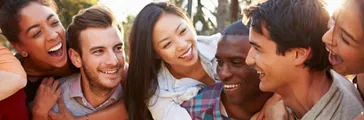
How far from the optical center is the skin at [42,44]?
3641 millimetres

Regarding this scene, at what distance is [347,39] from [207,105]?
1.26 m

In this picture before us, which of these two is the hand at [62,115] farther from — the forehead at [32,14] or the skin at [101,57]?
the forehead at [32,14]

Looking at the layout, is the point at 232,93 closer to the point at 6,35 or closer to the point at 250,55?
the point at 250,55

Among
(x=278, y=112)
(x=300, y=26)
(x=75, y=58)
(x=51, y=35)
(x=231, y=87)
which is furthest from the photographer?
(x=75, y=58)

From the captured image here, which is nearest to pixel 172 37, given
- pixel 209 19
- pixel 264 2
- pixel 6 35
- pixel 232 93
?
pixel 232 93

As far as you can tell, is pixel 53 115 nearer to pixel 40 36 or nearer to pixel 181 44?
pixel 40 36

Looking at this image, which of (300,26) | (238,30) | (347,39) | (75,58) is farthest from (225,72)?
(75,58)

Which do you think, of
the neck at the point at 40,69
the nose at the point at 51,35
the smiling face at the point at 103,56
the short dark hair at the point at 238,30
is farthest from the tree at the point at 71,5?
the short dark hair at the point at 238,30

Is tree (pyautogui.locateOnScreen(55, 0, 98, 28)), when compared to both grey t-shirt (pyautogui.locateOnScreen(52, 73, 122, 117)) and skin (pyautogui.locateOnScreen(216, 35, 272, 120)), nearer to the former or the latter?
grey t-shirt (pyautogui.locateOnScreen(52, 73, 122, 117))

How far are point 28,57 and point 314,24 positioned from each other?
2.22 metres

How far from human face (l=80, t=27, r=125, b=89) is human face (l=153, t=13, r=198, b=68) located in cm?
33

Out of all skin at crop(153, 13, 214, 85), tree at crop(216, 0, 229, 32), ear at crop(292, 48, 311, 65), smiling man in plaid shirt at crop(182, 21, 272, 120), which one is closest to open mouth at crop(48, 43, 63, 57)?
skin at crop(153, 13, 214, 85)

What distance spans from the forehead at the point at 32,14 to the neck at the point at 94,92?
50 centimetres

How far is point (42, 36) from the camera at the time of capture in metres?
3.64
